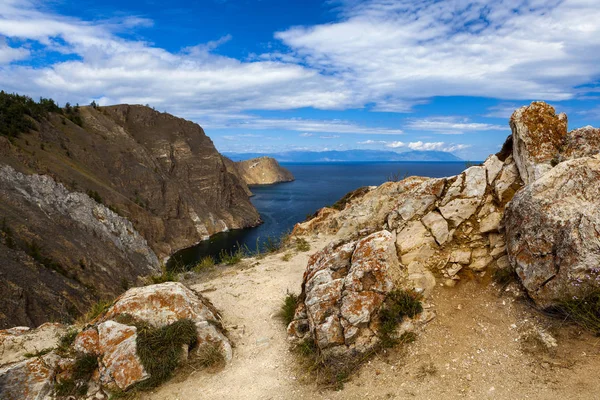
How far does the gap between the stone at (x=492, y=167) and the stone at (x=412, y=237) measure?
2.04 meters

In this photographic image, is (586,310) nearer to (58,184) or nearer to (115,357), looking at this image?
(115,357)

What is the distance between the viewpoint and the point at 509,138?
30.1 ft

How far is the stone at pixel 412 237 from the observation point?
8.02m

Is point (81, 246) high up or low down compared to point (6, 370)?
down

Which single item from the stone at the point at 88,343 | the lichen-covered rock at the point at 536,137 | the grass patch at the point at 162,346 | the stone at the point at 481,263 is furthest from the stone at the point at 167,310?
the lichen-covered rock at the point at 536,137

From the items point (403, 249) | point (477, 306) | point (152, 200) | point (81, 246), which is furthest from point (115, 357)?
point (152, 200)

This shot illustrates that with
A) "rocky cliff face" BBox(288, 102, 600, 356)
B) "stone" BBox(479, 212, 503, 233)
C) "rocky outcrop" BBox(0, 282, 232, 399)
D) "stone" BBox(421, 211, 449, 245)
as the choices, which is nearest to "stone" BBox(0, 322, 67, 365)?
"rocky outcrop" BBox(0, 282, 232, 399)

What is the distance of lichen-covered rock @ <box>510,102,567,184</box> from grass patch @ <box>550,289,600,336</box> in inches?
107

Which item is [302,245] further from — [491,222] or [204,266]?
[491,222]

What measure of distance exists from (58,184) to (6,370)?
4005 cm

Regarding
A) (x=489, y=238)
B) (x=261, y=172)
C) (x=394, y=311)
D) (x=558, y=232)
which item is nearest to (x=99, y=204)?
(x=394, y=311)

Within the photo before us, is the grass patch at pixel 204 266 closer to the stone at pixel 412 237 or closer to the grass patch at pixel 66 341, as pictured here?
the grass patch at pixel 66 341

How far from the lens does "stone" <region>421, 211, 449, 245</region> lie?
796 cm

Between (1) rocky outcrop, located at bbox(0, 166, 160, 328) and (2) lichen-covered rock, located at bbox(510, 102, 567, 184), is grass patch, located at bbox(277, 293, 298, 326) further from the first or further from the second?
(1) rocky outcrop, located at bbox(0, 166, 160, 328)
